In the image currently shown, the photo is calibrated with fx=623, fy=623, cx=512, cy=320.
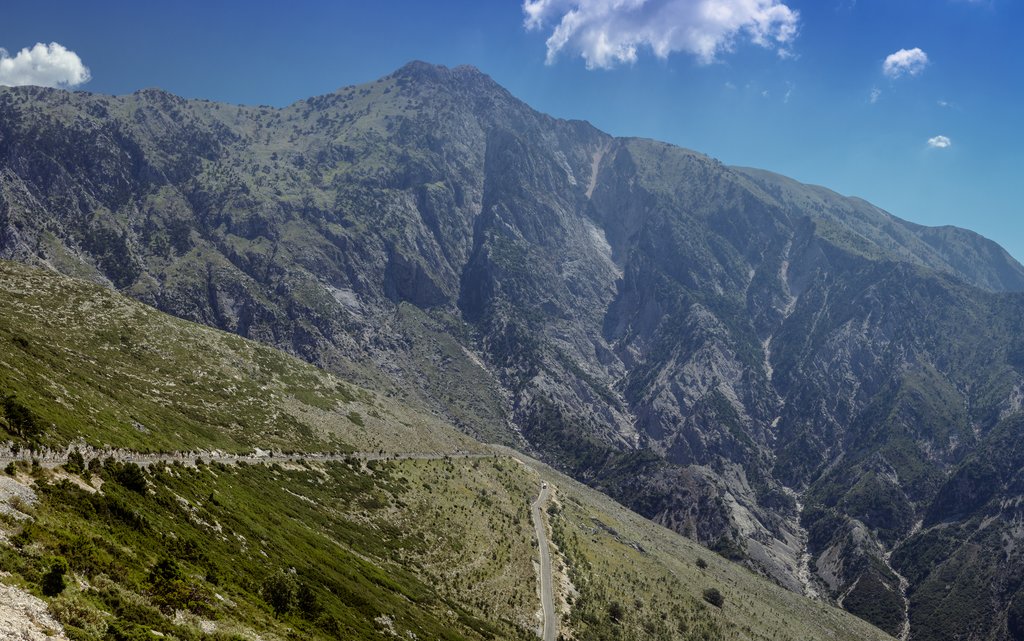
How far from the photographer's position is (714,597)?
523ft

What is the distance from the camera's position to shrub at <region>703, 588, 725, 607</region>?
157500 mm

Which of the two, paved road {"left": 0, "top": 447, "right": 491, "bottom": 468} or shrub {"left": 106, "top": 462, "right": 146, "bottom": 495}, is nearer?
paved road {"left": 0, "top": 447, "right": 491, "bottom": 468}

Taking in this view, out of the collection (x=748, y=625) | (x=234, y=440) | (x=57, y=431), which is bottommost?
(x=748, y=625)

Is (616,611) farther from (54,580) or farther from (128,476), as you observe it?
(54,580)

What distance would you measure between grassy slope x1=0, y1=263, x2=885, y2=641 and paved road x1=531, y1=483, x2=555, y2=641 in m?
2.41

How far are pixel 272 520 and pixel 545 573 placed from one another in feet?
188

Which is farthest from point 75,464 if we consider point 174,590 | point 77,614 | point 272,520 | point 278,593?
point 272,520

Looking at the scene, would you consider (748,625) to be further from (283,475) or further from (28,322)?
(28,322)

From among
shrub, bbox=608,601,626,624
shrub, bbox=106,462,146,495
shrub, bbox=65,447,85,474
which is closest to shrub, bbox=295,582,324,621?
shrub, bbox=106,462,146,495

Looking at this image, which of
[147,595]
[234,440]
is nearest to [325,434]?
[234,440]

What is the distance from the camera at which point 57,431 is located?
183 ft

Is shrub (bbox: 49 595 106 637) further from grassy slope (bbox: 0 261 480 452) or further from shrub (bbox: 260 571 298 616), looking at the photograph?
grassy slope (bbox: 0 261 480 452)

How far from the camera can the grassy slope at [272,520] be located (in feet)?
124

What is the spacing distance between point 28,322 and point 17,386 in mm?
56764
